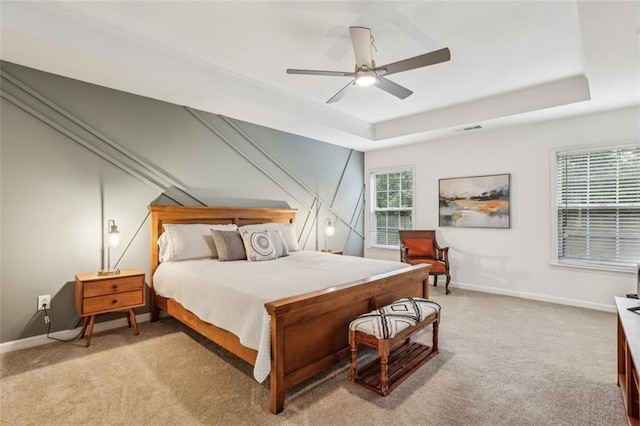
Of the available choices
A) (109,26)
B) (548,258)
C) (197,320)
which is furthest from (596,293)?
(109,26)

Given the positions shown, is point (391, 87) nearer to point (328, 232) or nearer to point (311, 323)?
point (311, 323)

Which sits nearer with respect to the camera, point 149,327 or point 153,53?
point 153,53

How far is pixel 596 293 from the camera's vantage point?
4020mm

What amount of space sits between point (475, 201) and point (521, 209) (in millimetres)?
637

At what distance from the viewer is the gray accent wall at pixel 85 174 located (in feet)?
9.12

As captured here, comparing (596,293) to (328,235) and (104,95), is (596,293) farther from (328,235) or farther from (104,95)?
(104,95)

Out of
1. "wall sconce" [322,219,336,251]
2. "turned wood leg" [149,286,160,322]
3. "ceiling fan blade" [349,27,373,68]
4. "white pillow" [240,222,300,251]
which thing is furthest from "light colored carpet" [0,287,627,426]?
"wall sconce" [322,219,336,251]

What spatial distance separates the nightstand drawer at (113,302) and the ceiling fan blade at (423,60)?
3.00 m

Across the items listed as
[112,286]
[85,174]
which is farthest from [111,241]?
[85,174]

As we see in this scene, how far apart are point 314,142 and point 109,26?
3.26 metres

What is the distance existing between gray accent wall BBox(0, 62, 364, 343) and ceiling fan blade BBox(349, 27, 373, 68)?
2280mm

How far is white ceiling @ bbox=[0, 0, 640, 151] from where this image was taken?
7.79 feet

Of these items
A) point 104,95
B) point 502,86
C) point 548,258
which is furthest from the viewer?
point 548,258

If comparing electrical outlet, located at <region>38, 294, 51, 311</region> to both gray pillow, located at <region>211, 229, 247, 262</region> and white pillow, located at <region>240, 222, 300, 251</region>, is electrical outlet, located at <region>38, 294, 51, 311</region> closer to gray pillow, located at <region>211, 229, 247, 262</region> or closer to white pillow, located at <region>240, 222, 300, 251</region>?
gray pillow, located at <region>211, 229, 247, 262</region>
